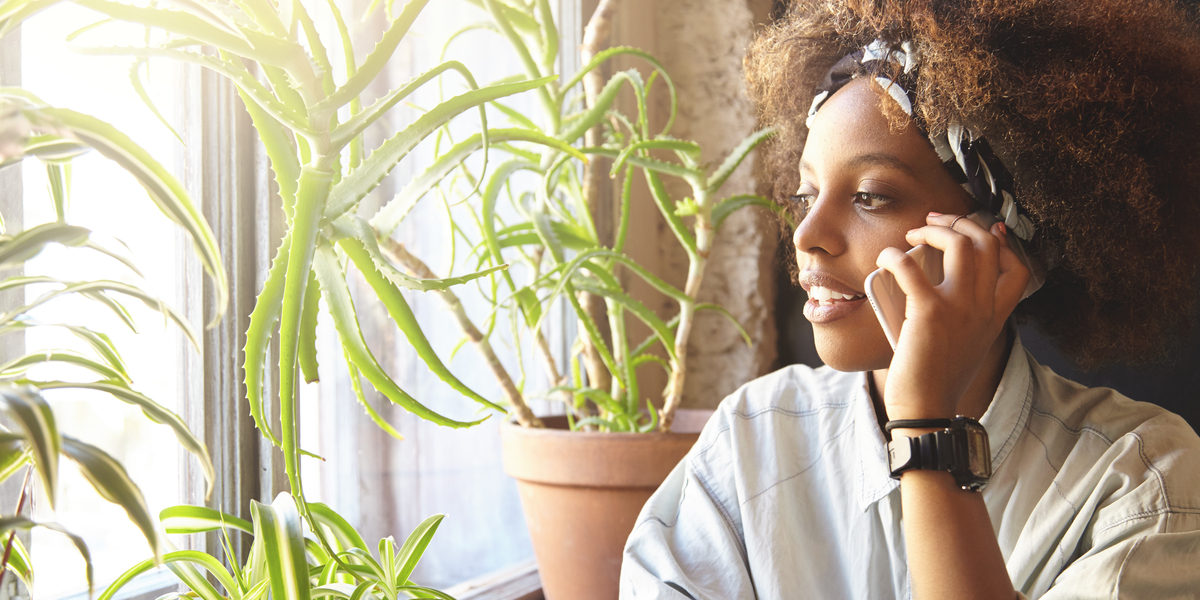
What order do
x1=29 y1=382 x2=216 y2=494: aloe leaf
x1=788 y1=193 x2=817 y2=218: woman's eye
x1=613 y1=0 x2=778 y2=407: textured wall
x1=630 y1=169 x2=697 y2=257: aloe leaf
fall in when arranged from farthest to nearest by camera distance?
x1=613 y1=0 x2=778 y2=407: textured wall → x1=630 y1=169 x2=697 y2=257: aloe leaf → x1=788 y1=193 x2=817 y2=218: woman's eye → x1=29 y1=382 x2=216 y2=494: aloe leaf

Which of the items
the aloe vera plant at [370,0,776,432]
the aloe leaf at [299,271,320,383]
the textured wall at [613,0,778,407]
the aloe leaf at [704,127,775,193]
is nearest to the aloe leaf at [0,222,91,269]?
the aloe leaf at [299,271,320,383]

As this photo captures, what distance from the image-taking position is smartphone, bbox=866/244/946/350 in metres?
0.77

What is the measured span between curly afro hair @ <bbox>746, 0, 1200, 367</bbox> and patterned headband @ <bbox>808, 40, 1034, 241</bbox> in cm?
1

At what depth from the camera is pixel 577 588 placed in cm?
109

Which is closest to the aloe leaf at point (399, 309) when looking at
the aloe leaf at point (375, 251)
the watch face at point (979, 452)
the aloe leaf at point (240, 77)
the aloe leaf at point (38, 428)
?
the aloe leaf at point (375, 251)

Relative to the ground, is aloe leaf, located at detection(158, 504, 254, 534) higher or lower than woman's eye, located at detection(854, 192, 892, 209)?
lower

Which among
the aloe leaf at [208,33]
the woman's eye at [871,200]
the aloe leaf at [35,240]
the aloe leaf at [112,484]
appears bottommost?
the aloe leaf at [112,484]

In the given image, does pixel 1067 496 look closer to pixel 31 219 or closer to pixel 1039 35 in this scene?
pixel 1039 35

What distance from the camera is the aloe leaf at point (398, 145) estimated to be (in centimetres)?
66

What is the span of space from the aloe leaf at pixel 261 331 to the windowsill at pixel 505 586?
2.22 feet

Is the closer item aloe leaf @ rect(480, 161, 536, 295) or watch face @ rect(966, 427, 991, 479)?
watch face @ rect(966, 427, 991, 479)

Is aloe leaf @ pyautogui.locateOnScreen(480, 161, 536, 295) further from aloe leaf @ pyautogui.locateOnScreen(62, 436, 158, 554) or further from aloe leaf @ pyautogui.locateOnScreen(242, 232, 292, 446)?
aloe leaf @ pyautogui.locateOnScreen(62, 436, 158, 554)

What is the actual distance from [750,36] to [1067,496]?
110 centimetres

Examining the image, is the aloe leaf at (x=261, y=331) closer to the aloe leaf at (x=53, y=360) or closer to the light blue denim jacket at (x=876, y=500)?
the aloe leaf at (x=53, y=360)
